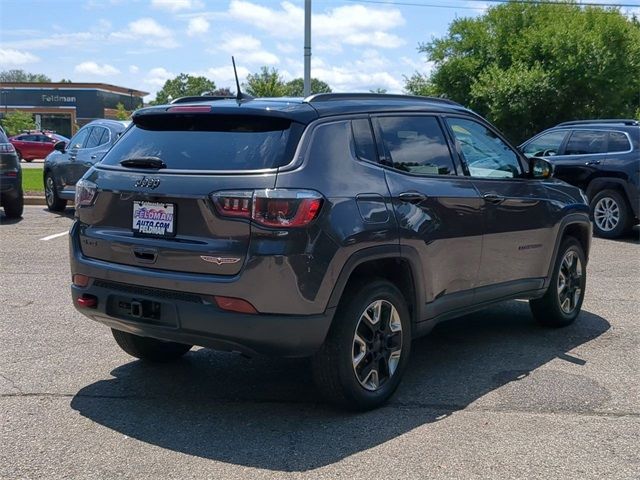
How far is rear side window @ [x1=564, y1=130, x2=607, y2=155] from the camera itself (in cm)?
1249

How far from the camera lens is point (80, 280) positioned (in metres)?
4.76

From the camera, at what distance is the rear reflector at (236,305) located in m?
4.11

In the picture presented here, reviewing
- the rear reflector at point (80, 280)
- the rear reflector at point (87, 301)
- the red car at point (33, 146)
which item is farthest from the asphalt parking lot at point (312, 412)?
the red car at point (33, 146)

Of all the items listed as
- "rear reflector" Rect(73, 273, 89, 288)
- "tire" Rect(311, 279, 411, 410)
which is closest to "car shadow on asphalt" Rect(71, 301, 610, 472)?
"tire" Rect(311, 279, 411, 410)

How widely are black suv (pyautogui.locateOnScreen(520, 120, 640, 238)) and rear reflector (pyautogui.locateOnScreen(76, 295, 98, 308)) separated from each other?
9.66 metres

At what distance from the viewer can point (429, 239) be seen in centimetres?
495

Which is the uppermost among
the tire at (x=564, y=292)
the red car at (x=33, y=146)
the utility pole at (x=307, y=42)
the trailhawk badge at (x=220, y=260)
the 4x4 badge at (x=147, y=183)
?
the utility pole at (x=307, y=42)

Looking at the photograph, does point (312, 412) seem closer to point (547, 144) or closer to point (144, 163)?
point (144, 163)

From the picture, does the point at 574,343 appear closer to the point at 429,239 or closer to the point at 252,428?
the point at 429,239

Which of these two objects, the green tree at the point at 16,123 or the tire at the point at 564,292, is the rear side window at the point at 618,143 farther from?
the green tree at the point at 16,123

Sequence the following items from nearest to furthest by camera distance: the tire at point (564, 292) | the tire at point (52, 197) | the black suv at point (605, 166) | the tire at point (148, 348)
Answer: the tire at point (148, 348), the tire at point (564, 292), the black suv at point (605, 166), the tire at point (52, 197)

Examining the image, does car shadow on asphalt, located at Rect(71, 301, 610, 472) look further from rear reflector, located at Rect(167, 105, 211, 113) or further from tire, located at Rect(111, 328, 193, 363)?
rear reflector, located at Rect(167, 105, 211, 113)

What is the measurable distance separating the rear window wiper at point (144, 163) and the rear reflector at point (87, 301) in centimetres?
83

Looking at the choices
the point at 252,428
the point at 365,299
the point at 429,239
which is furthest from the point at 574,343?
the point at 252,428
